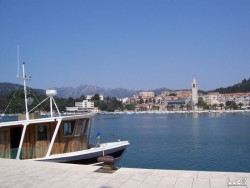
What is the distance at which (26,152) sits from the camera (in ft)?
50.9

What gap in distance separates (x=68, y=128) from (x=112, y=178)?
6.39 meters

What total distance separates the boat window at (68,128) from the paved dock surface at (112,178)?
4173 mm

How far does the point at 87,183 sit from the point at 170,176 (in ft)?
7.68

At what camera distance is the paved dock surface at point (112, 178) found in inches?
371

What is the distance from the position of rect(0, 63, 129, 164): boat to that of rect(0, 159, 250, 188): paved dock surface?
347cm

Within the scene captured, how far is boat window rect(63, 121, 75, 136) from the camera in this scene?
16.0m

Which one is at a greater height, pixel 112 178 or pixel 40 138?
pixel 40 138

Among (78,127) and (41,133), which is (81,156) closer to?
(78,127)

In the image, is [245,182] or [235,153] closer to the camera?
[245,182]

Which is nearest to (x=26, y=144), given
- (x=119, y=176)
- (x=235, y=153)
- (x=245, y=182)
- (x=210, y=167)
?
(x=119, y=176)

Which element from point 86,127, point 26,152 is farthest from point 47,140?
point 86,127

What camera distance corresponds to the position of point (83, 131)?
1669 cm

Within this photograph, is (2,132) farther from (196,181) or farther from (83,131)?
(196,181)

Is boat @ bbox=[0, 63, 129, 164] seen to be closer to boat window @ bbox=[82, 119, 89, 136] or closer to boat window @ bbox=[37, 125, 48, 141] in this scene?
boat window @ bbox=[37, 125, 48, 141]
